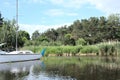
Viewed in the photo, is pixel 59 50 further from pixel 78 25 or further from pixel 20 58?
pixel 78 25

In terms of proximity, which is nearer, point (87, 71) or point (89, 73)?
point (89, 73)

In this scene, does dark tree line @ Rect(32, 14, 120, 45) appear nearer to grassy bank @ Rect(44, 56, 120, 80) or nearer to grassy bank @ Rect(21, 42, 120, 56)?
grassy bank @ Rect(21, 42, 120, 56)

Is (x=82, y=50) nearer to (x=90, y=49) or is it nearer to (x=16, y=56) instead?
(x=90, y=49)

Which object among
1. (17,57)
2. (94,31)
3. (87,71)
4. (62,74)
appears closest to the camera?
(62,74)

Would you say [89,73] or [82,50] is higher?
[82,50]

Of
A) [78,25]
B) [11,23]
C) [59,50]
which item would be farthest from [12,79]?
[78,25]

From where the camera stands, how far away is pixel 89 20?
90.4 m

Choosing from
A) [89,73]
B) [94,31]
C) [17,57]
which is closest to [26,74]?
[89,73]

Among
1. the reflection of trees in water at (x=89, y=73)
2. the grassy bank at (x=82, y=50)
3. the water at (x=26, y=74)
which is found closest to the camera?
the water at (x=26, y=74)

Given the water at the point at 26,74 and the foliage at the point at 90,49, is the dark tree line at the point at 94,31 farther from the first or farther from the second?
the water at the point at 26,74

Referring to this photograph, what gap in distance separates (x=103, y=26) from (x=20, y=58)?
Answer: 46161 mm

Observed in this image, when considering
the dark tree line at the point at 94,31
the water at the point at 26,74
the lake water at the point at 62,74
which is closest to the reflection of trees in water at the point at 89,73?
the lake water at the point at 62,74

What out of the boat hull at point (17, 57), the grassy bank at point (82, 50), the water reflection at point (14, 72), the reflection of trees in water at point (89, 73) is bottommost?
the water reflection at point (14, 72)

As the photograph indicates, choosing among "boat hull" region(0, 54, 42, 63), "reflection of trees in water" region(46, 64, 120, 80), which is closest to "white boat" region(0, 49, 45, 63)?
"boat hull" region(0, 54, 42, 63)
